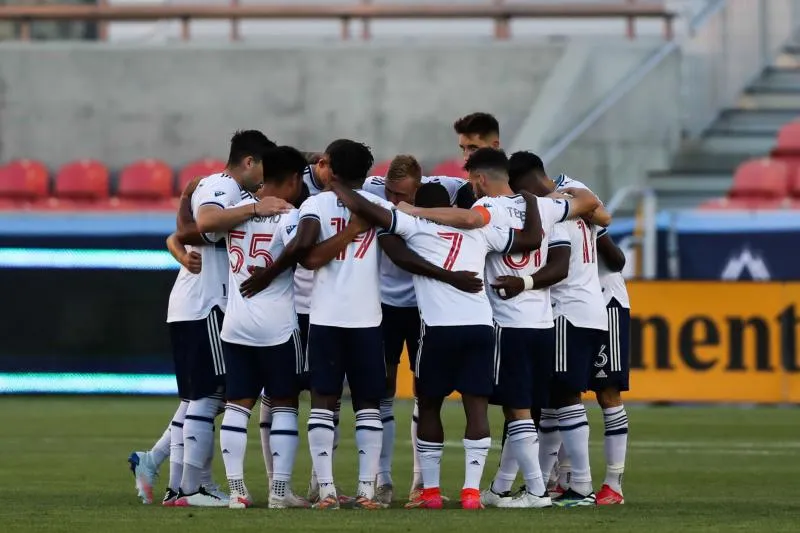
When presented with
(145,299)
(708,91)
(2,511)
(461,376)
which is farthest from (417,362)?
(708,91)

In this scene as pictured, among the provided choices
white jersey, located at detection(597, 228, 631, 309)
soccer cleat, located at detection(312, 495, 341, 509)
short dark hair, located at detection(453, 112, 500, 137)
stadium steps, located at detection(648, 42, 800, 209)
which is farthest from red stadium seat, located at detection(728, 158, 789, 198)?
soccer cleat, located at detection(312, 495, 341, 509)

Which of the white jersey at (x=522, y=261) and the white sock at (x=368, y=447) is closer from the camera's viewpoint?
the white sock at (x=368, y=447)

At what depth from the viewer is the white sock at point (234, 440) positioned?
30.6ft

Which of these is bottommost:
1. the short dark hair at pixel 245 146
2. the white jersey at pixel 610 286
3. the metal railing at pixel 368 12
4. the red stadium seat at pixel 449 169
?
the white jersey at pixel 610 286

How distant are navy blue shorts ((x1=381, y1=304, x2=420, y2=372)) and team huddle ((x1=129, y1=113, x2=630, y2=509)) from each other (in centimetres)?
32

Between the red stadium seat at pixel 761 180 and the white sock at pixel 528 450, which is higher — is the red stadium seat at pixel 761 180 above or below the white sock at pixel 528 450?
above

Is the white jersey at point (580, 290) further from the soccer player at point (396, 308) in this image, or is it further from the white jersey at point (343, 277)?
the white jersey at point (343, 277)

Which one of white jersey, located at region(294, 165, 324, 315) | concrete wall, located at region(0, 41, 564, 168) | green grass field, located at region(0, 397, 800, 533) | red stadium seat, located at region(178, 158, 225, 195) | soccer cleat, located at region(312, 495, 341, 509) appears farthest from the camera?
concrete wall, located at region(0, 41, 564, 168)

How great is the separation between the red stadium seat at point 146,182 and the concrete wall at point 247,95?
3.02 feet

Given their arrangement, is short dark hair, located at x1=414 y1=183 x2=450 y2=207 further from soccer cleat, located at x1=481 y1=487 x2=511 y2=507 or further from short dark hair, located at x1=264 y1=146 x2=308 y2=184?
soccer cleat, located at x1=481 y1=487 x2=511 y2=507

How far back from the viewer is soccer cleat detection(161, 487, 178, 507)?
9738 millimetres

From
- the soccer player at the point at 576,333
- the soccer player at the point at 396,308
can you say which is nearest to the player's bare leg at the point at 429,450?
the soccer player at the point at 396,308

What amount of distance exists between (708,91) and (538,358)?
13.4 m

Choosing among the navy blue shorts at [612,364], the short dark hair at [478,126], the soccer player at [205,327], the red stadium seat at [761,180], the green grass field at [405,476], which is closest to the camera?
the green grass field at [405,476]
